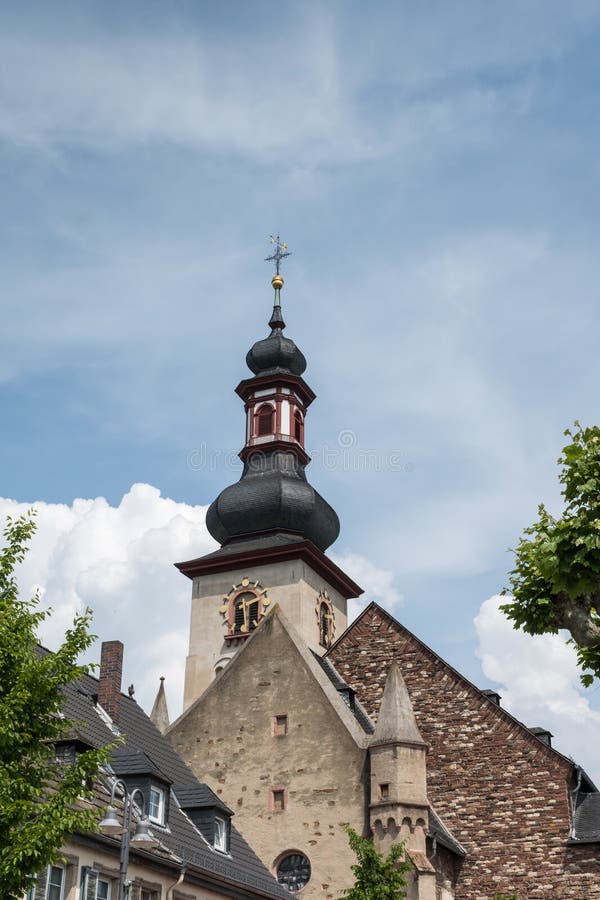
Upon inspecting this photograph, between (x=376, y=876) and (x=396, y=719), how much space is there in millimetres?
6081

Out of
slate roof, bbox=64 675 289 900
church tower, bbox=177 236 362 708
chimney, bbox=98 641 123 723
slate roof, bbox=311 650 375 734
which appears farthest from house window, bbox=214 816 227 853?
church tower, bbox=177 236 362 708

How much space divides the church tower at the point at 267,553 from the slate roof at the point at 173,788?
21294mm

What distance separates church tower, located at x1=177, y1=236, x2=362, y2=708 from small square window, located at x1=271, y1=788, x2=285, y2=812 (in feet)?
62.2

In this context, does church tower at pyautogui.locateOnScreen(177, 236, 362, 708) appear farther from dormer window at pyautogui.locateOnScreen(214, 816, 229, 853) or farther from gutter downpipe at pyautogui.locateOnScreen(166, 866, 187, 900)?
gutter downpipe at pyautogui.locateOnScreen(166, 866, 187, 900)

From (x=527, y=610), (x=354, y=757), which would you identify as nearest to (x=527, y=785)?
(x=354, y=757)

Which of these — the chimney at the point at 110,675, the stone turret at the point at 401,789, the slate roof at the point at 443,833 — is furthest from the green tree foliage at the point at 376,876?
the chimney at the point at 110,675

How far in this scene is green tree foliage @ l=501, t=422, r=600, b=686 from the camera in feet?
58.7

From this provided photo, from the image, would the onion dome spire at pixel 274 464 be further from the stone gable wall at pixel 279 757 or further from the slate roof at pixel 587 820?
the slate roof at pixel 587 820

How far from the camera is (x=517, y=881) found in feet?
114

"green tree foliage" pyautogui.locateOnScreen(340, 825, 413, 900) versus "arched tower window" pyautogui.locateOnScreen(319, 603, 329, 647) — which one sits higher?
"arched tower window" pyautogui.locateOnScreen(319, 603, 329, 647)

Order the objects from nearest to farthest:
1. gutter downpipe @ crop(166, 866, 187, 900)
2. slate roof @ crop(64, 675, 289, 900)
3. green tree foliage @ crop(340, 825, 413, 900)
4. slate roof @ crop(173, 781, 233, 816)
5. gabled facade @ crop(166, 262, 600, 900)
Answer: gutter downpipe @ crop(166, 866, 187, 900) < slate roof @ crop(64, 675, 289, 900) < green tree foliage @ crop(340, 825, 413, 900) < slate roof @ crop(173, 781, 233, 816) < gabled facade @ crop(166, 262, 600, 900)

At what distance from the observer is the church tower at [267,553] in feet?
184

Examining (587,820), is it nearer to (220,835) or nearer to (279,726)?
(279,726)

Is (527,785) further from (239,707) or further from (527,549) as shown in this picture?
(527,549)
